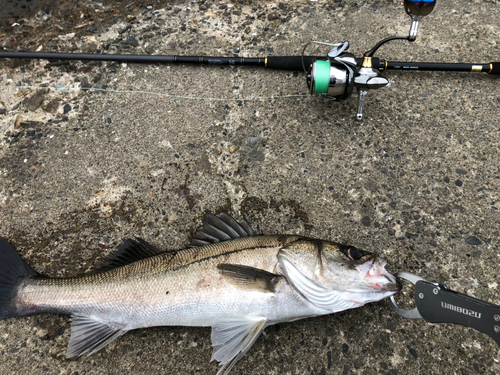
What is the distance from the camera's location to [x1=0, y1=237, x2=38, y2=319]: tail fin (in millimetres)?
2094

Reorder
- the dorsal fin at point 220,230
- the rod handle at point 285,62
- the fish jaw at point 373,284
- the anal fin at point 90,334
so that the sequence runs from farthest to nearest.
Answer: the rod handle at point 285,62 < the dorsal fin at point 220,230 < the anal fin at point 90,334 < the fish jaw at point 373,284

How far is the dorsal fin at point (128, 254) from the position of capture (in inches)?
85.4

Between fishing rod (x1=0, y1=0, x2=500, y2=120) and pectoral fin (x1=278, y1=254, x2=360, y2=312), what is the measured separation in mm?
1427

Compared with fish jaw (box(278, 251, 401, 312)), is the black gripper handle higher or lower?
higher

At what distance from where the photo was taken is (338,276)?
189 centimetres

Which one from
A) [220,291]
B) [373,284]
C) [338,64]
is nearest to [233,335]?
[220,291]

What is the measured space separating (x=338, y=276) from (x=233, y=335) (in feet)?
2.27

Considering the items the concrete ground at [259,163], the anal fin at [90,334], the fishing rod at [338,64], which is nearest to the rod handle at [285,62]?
the fishing rod at [338,64]

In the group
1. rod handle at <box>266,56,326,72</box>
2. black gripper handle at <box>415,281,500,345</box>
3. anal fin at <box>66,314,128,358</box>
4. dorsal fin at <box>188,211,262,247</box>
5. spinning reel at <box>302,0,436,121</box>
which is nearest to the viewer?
black gripper handle at <box>415,281,500,345</box>

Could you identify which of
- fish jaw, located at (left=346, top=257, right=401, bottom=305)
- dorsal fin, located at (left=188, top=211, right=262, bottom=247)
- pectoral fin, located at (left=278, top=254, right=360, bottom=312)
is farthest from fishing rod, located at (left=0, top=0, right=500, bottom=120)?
pectoral fin, located at (left=278, top=254, right=360, bottom=312)

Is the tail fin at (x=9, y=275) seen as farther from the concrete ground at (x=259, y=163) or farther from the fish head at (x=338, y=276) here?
the fish head at (x=338, y=276)

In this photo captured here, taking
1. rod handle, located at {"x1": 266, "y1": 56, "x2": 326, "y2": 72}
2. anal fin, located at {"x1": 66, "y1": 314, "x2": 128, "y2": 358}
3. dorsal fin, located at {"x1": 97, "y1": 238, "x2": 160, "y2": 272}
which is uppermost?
rod handle, located at {"x1": 266, "y1": 56, "x2": 326, "y2": 72}

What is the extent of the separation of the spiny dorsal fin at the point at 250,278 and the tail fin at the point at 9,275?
4.44 ft

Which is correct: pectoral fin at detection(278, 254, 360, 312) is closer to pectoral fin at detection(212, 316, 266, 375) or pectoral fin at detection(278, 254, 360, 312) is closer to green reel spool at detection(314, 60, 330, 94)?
pectoral fin at detection(212, 316, 266, 375)
